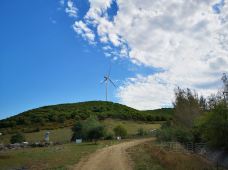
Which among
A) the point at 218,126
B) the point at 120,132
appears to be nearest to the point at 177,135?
the point at 218,126

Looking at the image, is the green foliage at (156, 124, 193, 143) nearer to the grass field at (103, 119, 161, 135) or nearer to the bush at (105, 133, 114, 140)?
the bush at (105, 133, 114, 140)

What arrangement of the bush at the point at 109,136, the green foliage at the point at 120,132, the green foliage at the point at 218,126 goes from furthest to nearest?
the green foliage at the point at 120,132 → the bush at the point at 109,136 → the green foliage at the point at 218,126

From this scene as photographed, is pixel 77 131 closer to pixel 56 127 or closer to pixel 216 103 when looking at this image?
pixel 56 127

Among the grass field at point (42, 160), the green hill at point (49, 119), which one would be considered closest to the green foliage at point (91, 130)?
the grass field at point (42, 160)

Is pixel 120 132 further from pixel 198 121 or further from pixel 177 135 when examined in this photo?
pixel 198 121

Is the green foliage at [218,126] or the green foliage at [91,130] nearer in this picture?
the green foliage at [218,126]

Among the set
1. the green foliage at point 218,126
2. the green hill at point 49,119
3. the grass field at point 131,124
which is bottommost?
the green foliage at point 218,126

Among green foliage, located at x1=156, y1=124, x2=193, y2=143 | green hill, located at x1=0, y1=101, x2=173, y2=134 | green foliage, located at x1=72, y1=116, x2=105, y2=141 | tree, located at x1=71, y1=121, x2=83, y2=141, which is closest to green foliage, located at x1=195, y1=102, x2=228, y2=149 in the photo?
green foliage, located at x1=156, y1=124, x2=193, y2=143

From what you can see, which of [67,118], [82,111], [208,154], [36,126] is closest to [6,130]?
[36,126]

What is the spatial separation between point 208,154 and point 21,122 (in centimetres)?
12344

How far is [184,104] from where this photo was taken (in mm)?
86812

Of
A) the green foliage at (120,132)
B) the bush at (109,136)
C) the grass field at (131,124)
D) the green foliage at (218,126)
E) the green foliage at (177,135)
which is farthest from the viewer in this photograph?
the grass field at (131,124)

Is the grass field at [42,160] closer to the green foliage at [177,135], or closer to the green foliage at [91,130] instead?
the green foliage at [177,135]

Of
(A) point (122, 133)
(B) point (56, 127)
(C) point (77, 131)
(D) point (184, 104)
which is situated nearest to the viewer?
(D) point (184, 104)
